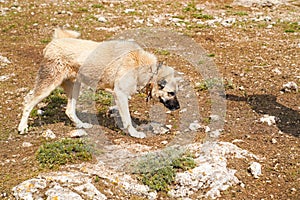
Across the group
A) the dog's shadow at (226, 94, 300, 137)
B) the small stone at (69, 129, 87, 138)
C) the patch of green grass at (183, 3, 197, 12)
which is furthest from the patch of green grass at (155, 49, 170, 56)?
the patch of green grass at (183, 3, 197, 12)

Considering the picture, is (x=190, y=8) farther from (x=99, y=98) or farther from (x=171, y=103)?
(x=171, y=103)

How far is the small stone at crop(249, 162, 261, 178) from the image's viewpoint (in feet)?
23.1

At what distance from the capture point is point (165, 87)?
8.79 metres

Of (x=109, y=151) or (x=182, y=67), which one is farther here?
(x=182, y=67)

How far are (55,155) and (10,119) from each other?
8.97 ft

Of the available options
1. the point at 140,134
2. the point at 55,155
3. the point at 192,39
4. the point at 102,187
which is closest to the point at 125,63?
the point at 140,134

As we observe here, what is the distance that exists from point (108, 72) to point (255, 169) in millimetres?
3590

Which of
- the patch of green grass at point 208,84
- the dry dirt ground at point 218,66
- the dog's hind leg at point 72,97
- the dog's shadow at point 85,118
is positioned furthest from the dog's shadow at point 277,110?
the dog's hind leg at point 72,97

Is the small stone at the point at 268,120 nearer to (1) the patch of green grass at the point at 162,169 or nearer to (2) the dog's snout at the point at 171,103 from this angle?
(2) the dog's snout at the point at 171,103

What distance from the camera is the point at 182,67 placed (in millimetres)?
12656

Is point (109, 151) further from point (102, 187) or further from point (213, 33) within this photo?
point (213, 33)

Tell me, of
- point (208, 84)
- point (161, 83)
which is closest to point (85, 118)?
point (161, 83)

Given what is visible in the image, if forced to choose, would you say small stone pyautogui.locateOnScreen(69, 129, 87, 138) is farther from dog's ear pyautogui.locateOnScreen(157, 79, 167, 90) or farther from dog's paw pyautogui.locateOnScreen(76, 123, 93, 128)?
dog's ear pyautogui.locateOnScreen(157, 79, 167, 90)

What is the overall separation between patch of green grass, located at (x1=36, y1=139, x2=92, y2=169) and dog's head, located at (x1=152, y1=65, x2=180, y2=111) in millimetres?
2122
